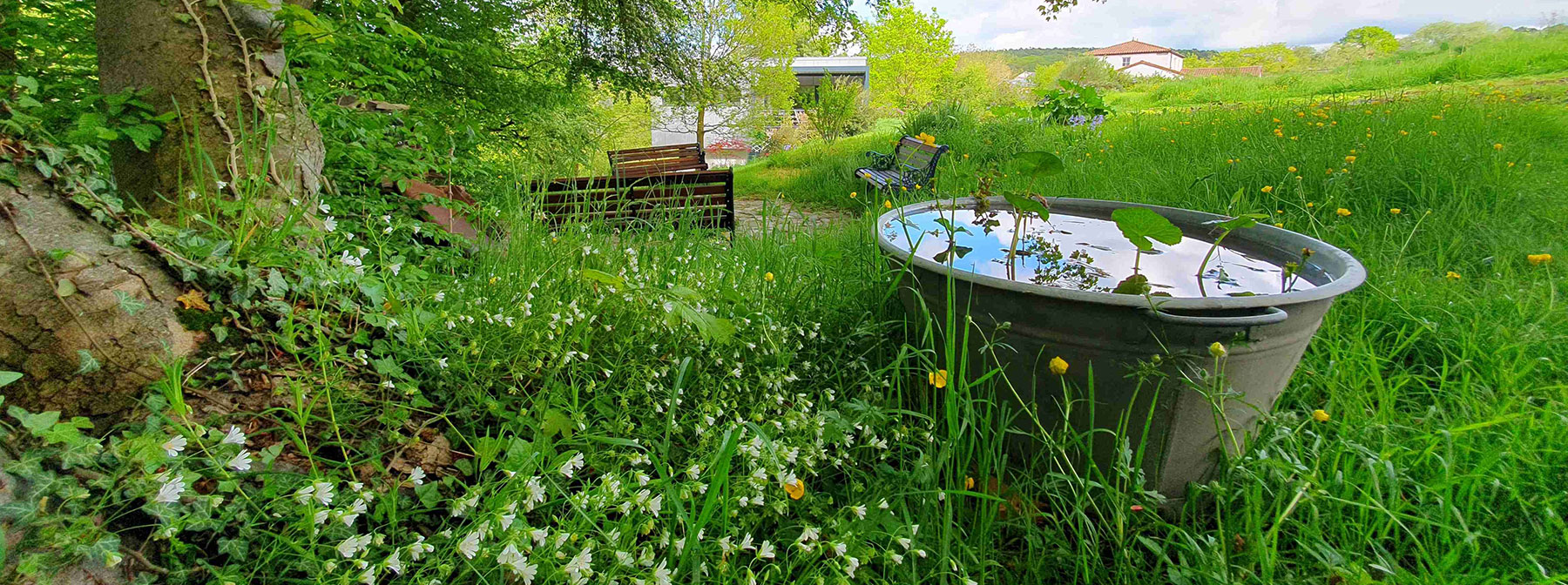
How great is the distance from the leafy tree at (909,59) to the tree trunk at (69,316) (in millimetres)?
30615

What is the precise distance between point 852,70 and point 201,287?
31637mm

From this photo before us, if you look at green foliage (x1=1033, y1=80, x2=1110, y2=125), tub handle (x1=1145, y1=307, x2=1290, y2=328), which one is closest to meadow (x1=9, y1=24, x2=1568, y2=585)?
tub handle (x1=1145, y1=307, x2=1290, y2=328)

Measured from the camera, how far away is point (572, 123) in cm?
673

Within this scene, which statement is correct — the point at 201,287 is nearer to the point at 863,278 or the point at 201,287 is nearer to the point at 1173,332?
the point at 863,278

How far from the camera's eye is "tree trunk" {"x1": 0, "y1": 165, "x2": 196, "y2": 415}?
3.32 feet

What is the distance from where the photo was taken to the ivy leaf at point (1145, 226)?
1622mm

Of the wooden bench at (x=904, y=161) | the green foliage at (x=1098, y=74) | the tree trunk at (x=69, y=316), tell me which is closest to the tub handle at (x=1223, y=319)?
the tree trunk at (x=69, y=316)

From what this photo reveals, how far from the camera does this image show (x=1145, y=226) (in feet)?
5.44

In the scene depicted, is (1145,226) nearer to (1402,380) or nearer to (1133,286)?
(1133,286)

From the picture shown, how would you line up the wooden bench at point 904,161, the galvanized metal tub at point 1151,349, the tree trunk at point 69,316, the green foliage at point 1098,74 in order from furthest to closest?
the green foliage at point 1098,74
the wooden bench at point 904,161
the galvanized metal tub at point 1151,349
the tree trunk at point 69,316

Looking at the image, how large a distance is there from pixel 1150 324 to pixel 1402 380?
1003 millimetres

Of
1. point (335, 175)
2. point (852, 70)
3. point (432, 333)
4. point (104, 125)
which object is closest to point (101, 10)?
point (104, 125)

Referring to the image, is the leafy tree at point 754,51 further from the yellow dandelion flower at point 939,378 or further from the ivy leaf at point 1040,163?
the yellow dandelion flower at point 939,378

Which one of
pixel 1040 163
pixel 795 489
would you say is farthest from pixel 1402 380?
pixel 795 489
